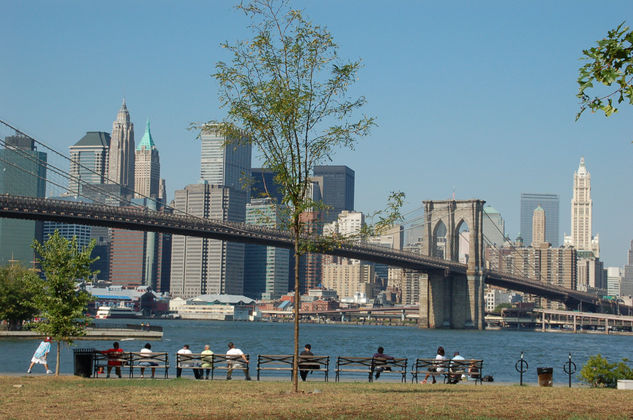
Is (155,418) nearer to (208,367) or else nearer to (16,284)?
(208,367)

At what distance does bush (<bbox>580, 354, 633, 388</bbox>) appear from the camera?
22.0 m

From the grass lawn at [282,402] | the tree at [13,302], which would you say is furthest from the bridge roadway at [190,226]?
the grass lawn at [282,402]

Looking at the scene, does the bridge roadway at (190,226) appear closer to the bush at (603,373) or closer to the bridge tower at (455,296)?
the bridge tower at (455,296)

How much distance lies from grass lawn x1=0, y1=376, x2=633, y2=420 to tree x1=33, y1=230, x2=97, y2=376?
4344mm

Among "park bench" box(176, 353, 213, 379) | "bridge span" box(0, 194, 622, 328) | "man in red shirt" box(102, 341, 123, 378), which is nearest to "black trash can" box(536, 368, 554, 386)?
"park bench" box(176, 353, 213, 379)

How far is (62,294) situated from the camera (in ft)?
82.1

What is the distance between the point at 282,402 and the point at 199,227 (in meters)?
66.9

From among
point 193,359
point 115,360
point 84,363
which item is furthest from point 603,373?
point 84,363

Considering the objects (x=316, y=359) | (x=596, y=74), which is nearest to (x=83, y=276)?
(x=316, y=359)

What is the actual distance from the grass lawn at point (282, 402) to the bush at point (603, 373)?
2.67m

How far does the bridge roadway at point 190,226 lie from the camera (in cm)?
6869

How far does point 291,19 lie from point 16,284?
158 ft

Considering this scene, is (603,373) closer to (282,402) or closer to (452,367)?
(452,367)

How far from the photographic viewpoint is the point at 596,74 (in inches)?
374
